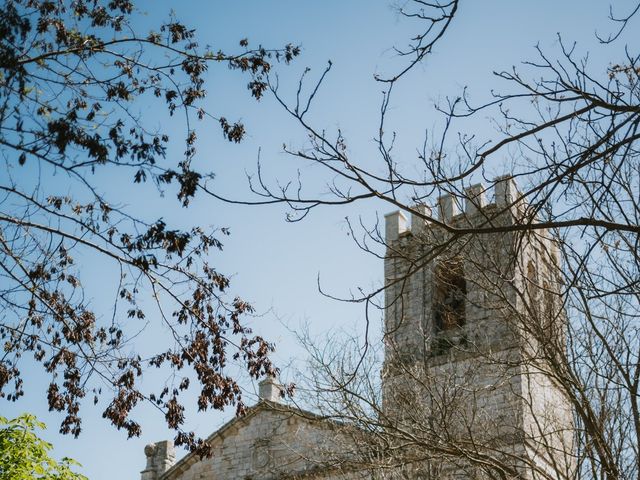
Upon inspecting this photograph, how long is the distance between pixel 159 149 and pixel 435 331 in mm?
12891

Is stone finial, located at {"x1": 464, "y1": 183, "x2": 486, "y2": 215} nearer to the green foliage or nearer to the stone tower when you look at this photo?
the stone tower

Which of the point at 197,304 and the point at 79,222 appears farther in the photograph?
the point at 197,304

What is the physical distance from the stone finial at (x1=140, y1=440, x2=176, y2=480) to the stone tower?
7.54 m

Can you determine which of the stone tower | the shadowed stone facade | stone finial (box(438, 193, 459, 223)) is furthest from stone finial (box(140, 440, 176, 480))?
stone finial (box(438, 193, 459, 223))

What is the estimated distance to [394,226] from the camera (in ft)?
70.3

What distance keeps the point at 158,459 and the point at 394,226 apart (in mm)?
8739

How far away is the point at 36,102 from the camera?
25.0 feet

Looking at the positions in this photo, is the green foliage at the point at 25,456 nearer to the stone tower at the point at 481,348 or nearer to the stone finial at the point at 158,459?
the stone tower at the point at 481,348

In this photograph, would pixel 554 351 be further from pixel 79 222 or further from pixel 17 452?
pixel 17 452

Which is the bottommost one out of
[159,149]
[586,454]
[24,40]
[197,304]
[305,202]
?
[586,454]

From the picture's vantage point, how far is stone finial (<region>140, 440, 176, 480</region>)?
72.8 feet

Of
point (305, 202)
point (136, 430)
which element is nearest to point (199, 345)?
point (136, 430)

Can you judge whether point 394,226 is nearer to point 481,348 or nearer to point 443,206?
point 481,348

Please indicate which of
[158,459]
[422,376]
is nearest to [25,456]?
[422,376]
